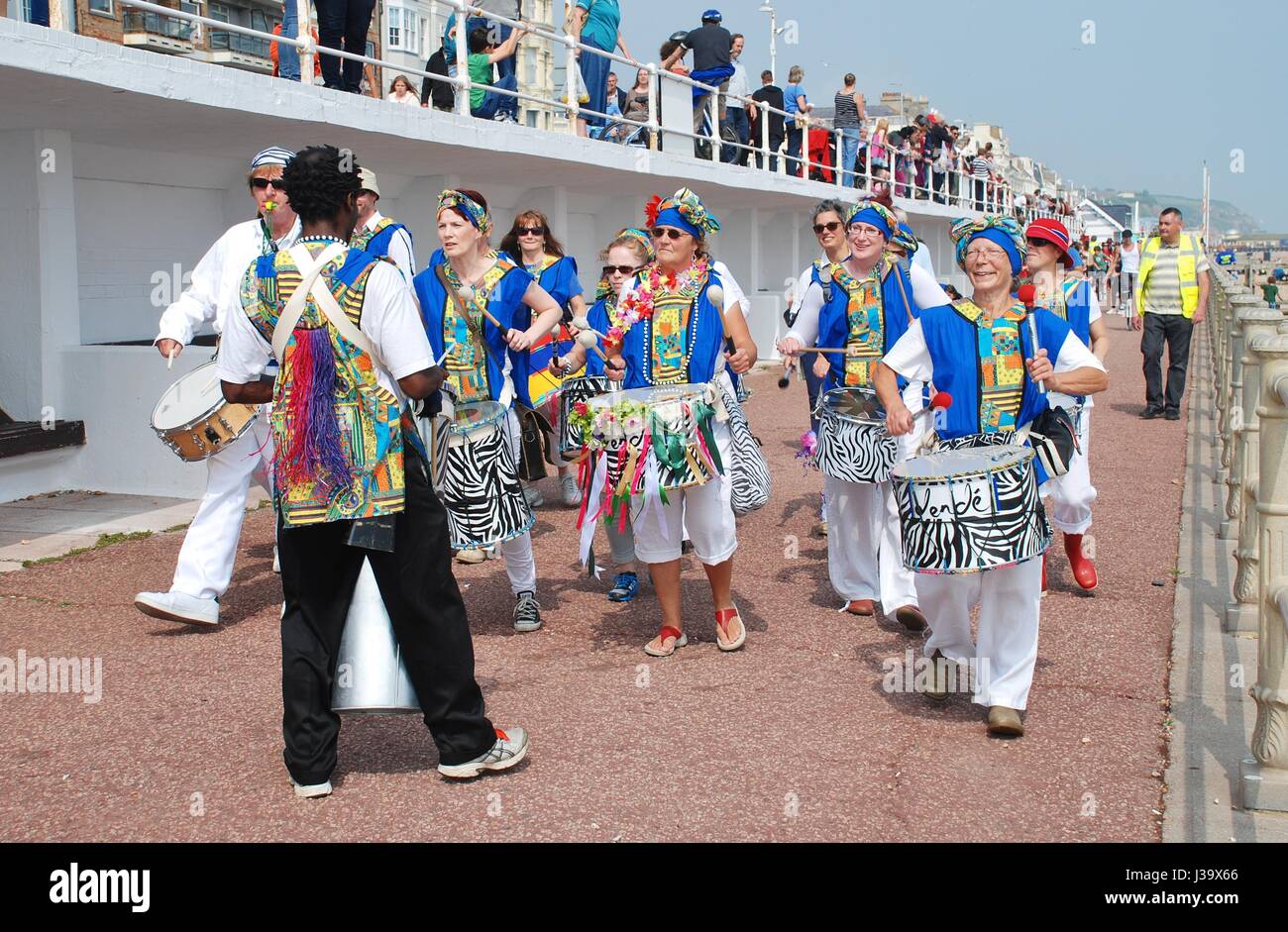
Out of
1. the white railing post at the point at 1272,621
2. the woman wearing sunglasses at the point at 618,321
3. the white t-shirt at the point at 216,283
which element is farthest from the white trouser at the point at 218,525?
the white railing post at the point at 1272,621

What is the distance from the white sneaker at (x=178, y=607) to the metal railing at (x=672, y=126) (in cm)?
390

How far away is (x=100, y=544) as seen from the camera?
839cm

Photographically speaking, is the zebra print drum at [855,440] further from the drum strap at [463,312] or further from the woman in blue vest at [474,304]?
the drum strap at [463,312]

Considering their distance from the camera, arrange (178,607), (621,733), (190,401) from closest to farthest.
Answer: (621,733)
(178,607)
(190,401)

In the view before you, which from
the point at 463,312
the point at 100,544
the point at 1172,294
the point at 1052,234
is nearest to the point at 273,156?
the point at 463,312

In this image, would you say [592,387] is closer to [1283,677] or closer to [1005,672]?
[1005,672]

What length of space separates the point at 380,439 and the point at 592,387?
367cm

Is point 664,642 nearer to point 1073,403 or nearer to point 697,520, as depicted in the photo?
point 697,520

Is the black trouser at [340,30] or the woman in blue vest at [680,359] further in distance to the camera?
the black trouser at [340,30]

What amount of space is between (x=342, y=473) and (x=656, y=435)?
5.98 feet

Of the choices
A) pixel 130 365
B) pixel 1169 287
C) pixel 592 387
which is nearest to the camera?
pixel 592 387

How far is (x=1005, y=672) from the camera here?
4.95 meters

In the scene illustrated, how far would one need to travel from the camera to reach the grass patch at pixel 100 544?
7.90 metres

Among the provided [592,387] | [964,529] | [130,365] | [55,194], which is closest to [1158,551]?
[592,387]
